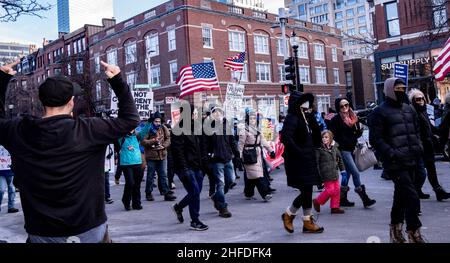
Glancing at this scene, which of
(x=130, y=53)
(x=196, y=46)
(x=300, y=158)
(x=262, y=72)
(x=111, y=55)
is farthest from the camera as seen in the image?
(x=262, y=72)

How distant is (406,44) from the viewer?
2925 centimetres

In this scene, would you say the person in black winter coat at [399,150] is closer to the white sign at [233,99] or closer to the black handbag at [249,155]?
the black handbag at [249,155]

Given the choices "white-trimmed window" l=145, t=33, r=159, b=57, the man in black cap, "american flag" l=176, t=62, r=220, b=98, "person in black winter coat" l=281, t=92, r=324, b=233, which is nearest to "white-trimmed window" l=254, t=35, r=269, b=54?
"white-trimmed window" l=145, t=33, r=159, b=57

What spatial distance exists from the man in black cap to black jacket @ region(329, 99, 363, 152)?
5506 millimetres

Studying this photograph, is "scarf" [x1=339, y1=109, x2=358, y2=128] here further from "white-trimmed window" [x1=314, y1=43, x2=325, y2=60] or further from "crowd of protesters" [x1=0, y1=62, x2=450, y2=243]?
"white-trimmed window" [x1=314, y1=43, x2=325, y2=60]

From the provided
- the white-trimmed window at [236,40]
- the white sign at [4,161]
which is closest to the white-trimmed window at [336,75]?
Result: the white-trimmed window at [236,40]

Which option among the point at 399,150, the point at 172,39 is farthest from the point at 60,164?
the point at 172,39

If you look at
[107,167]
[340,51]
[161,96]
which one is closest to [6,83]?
[107,167]

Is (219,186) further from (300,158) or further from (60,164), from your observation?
(60,164)

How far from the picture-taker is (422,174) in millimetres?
7234

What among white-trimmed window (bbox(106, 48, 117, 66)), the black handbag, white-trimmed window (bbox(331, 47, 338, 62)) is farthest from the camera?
white-trimmed window (bbox(331, 47, 338, 62))

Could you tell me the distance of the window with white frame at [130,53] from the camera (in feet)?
130

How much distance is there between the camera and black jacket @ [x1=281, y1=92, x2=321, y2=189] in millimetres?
5633

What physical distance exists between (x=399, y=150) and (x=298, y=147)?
1.24m
